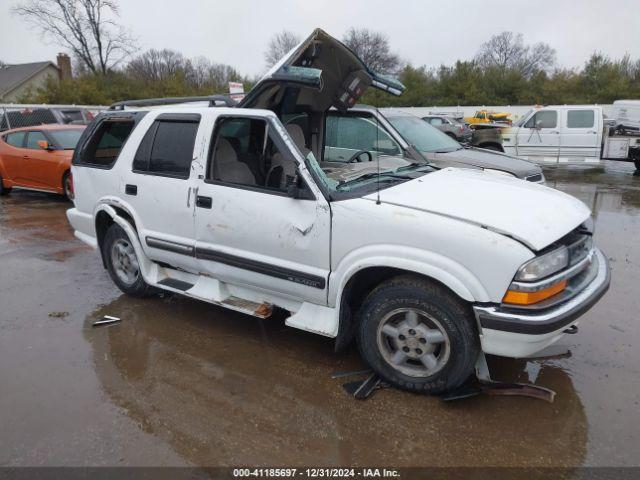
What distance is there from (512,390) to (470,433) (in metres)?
0.47

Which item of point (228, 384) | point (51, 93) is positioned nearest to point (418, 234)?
point (228, 384)

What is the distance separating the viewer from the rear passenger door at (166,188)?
4.06 metres

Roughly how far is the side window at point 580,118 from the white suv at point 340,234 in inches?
445

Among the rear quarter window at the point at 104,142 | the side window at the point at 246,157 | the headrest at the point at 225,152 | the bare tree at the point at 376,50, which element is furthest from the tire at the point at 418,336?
the bare tree at the point at 376,50

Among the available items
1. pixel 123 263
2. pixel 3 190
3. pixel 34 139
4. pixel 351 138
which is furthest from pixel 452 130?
pixel 123 263

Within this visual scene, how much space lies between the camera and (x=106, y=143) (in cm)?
494

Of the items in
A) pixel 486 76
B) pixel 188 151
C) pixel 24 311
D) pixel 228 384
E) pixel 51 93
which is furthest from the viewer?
pixel 486 76

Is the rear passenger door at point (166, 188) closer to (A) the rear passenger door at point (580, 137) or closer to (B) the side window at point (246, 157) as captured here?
(B) the side window at point (246, 157)

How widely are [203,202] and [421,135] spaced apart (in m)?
5.18

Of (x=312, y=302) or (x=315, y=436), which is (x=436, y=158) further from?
(x=315, y=436)

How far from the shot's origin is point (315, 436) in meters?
2.87

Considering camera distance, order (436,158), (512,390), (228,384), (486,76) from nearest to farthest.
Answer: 1. (512,390)
2. (228,384)
3. (436,158)
4. (486,76)

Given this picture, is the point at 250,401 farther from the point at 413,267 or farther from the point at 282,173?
the point at 282,173

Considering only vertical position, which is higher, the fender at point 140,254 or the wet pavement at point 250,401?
the fender at point 140,254
